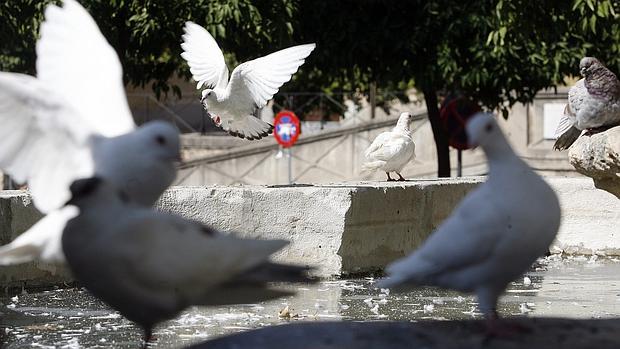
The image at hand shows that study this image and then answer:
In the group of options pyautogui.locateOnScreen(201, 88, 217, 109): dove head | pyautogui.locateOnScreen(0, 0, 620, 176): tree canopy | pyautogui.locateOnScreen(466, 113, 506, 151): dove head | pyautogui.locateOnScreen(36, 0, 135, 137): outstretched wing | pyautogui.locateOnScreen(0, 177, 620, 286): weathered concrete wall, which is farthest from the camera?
pyautogui.locateOnScreen(0, 0, 620, 176): tree canopy

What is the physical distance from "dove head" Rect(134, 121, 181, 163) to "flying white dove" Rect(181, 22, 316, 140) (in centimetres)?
721

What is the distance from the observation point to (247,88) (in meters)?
12.5

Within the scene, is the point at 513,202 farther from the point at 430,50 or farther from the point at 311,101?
the point at 311,101

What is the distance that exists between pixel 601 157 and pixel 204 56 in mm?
6072

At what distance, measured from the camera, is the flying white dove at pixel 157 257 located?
4.32 m

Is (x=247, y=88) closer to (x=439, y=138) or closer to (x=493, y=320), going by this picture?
(x=439, y=138)

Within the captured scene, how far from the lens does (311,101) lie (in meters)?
28.5

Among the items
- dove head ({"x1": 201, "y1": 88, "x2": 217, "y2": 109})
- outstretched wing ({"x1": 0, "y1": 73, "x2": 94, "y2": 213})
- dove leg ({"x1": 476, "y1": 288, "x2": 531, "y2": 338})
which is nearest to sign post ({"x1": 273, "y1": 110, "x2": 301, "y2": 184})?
dove head ({"x1": 201, "y1": 88, "x2": 217, "y2": 109})

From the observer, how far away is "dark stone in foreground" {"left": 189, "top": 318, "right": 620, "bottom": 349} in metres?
4.43

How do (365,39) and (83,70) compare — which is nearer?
(83,70)

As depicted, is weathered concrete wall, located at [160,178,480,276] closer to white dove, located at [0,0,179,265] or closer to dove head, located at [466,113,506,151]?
white dove, located at [0,0,179,265]

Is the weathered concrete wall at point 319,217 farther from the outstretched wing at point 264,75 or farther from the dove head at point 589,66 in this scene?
the outstretched wing at point 264,75

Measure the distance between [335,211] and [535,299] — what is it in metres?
1.74

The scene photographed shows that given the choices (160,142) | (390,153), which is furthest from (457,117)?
(160,142)
